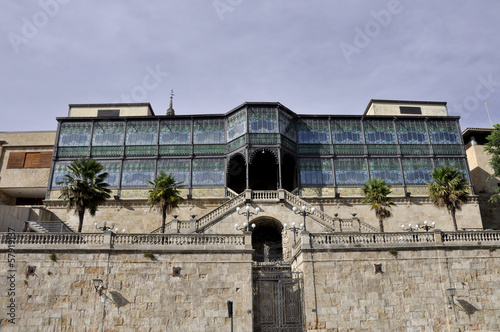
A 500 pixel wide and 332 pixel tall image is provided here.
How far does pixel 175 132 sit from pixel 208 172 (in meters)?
5.49

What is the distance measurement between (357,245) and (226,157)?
61.7ft

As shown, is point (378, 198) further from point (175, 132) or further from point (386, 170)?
point (175, 132)

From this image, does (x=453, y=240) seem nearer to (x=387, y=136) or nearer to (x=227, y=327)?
(x=227, y=327)

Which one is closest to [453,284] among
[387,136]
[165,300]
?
[165,300]

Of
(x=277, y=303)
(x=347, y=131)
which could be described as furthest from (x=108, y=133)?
(x=277, y=303)

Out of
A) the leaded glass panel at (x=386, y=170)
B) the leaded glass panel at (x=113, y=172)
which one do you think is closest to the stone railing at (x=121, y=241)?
the leaded glass panel at (x=113, y=172)

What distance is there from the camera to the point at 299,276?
24.3 meters

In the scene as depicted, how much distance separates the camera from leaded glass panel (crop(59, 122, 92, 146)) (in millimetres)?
41537

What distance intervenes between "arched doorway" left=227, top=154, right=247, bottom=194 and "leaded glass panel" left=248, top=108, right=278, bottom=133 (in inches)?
121

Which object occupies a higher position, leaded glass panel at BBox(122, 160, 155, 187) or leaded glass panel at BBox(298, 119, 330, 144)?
leaded glass panel at BBox(298, 119, 330, 144)

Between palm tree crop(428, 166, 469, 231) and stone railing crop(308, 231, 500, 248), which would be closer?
stone railing crop(308, 231, 500, 248)

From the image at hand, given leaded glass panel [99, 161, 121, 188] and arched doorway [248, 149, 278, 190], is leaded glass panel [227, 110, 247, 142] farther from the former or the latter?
leaded glass panel [99, 161, 121, 188]

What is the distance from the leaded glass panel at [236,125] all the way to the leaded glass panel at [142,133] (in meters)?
7.26

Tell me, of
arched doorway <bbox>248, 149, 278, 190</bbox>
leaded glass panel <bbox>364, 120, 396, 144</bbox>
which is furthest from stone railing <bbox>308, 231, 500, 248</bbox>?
arched doorway <bbox>248, 149, 278, 190</bbox>
